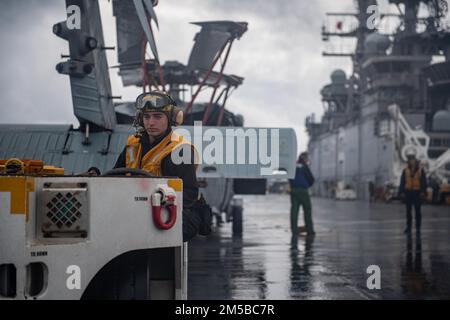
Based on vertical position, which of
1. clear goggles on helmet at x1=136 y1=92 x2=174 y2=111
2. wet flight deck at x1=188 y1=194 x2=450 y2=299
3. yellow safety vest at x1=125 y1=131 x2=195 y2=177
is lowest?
wet flight deck at x1=188 y1=194 x2=450 y2=299

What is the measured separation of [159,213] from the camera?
3.53 meters

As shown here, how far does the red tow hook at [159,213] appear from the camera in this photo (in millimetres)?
3498

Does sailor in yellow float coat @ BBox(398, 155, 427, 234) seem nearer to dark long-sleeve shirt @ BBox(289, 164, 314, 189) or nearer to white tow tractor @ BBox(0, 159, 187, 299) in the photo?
dark long-sleeve shirt @ BBox(289, 164, 314, 189)

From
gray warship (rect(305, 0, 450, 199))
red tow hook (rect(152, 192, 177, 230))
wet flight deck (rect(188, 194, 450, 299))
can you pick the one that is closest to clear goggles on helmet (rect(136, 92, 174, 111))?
red tow hook (rect(152, 192, 177, 230))

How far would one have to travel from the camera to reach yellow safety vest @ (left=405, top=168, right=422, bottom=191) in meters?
17.1

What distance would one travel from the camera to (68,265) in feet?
10.7

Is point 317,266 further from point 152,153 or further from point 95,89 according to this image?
point 152,153

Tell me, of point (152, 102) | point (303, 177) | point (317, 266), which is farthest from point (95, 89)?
point (303, 177)

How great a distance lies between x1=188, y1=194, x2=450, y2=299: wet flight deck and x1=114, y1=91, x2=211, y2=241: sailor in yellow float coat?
279 cm

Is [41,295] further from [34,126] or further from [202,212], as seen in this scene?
[34,126]

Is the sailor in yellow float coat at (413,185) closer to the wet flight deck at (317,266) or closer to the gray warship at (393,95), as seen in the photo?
the wet flight deck at (317,266)

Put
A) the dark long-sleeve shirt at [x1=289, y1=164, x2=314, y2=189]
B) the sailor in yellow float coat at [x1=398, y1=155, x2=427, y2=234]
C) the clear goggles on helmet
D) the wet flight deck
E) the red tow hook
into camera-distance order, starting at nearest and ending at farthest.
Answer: the red tow hook
the clear goggles on helmet
the wet flight deck
the dark long-sleeve shirt at [x1=289, y1=164, x2=314, y2=189]
the sailor in yellow float coat at [x1=398, y1=155, x2=427, y2=234]

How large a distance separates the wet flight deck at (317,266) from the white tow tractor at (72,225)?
12.0ft
